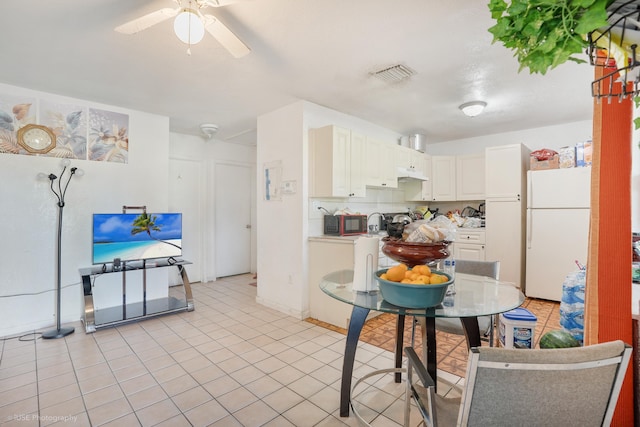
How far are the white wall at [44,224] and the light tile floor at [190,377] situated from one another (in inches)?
11.8

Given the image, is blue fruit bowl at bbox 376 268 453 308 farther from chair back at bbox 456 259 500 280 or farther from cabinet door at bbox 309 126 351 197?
cabinet door at bbox 309 126 351 197

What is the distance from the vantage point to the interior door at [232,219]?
543 cm

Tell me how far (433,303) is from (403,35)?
1.91 meters

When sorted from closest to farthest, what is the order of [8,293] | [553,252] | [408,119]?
[8,293], [553,252], [408,119]

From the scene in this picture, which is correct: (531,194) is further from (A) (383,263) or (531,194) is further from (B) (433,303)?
(B) (433,303)

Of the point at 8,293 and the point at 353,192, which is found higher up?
the point at 353,192

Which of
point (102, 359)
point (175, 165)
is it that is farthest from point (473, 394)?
point (175, 165)

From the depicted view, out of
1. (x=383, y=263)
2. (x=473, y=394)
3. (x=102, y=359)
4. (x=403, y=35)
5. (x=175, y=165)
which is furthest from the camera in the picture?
(x=175, y=165)

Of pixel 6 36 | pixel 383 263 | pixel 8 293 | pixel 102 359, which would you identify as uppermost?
pixel 6 36

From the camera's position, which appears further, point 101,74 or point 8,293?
point 8,293

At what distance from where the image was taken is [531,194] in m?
4.11

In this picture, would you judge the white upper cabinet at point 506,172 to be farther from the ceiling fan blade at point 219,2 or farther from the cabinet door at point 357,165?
the ceiling fan blade at point 219,2

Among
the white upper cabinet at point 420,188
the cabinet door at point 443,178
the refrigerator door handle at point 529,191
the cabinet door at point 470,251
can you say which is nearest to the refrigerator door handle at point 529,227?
the refrigerator door handle at point 529,191

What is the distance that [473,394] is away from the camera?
32.6 inches
